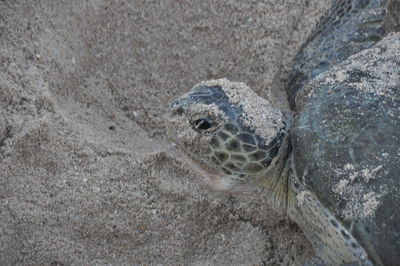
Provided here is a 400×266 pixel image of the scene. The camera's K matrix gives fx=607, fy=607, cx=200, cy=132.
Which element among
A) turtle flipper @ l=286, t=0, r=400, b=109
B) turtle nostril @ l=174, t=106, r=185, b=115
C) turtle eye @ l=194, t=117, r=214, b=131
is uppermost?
turtle flipper @ l=286, t=0, r=400, b=109

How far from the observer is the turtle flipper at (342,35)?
269 cm

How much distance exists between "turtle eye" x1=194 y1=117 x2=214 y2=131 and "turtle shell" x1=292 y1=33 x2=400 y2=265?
0.98 feet

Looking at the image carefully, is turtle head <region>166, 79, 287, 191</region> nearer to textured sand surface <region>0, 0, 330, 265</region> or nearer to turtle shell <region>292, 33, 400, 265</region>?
turtle shell <region>292, 33, 400, 265</region>

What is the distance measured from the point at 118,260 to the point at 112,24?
46.7 inches

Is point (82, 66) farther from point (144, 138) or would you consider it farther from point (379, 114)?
point (379, 114)

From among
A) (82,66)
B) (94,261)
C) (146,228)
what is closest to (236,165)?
(146,228)

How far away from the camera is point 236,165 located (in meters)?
2.15

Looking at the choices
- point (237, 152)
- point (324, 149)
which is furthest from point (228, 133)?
point (324, 149)

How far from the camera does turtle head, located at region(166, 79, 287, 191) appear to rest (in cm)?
213

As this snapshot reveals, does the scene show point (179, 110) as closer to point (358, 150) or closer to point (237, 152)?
point (237, 152)

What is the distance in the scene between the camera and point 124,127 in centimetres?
269

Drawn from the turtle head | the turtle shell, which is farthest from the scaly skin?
the turtle shell

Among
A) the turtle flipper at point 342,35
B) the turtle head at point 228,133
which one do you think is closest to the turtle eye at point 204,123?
the turtle head at point 228,133

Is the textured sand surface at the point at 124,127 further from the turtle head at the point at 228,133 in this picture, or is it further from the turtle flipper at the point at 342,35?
the turtle head at the point at 228,133
